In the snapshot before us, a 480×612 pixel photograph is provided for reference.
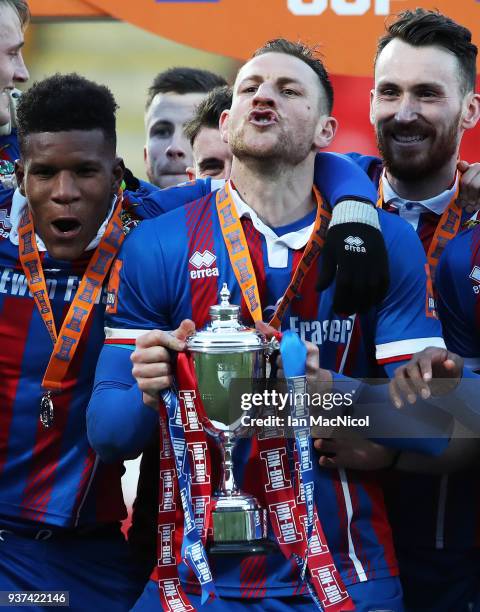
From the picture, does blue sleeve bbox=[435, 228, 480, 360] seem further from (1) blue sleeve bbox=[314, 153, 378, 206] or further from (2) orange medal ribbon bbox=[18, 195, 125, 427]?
(2) orange medal ribbon bbox=[18, 195, 125, 427]

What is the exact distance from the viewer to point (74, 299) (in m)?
3.02

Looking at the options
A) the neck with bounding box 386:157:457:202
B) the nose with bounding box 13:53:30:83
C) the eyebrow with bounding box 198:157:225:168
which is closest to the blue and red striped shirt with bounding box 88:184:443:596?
the neck with bounding box 386:157:457:202

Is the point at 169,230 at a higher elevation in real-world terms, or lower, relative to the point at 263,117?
lower

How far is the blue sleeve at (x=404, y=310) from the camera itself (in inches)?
110

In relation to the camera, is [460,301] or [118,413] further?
[460,301]

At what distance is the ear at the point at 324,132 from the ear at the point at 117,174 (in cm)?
54

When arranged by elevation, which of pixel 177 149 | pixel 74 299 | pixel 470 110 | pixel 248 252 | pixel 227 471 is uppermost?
pixel 177 149

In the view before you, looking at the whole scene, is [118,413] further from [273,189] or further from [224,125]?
[224,125]

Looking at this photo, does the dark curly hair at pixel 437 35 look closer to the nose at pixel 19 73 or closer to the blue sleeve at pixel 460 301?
the blue sleeve at pixel 460 301

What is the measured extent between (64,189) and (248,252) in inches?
20.5

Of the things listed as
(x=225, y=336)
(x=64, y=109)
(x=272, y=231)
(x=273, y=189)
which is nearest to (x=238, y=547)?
(x=225, y=336)

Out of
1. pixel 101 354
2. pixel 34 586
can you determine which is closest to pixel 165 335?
pixel 101 354

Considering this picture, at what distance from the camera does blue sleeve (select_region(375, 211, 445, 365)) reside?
2.79m

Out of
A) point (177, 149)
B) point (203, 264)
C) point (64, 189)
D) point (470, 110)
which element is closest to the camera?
point (203, 264)
